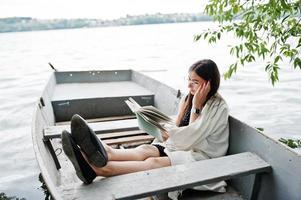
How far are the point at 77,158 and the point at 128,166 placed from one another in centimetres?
47

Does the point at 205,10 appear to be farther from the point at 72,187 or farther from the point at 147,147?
the point at 72,187

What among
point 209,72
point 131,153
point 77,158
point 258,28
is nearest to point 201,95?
point 209,72

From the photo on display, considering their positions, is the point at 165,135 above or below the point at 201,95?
below

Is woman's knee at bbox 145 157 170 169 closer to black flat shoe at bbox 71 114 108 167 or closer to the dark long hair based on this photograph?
black flat shoe at bbox 71 114 108 167

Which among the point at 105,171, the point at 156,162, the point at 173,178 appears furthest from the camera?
the point at 156,162

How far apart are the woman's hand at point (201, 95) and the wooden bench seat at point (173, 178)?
23.4 inches

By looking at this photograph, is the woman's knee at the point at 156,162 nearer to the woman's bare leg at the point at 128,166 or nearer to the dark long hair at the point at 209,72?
the woman's bare leg at the point at 128,166

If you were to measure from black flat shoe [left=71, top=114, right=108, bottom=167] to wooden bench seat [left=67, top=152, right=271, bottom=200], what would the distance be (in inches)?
6.2

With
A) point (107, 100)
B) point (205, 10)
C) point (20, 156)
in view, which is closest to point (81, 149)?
point (205, 10)

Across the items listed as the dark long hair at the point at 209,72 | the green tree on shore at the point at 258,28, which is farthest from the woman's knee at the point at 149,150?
the green tree on shore at the point at 258,28

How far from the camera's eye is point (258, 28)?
→ 126 inches

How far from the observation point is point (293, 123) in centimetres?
921

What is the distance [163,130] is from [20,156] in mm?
5984

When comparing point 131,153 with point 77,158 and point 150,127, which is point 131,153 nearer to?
point 150,127
